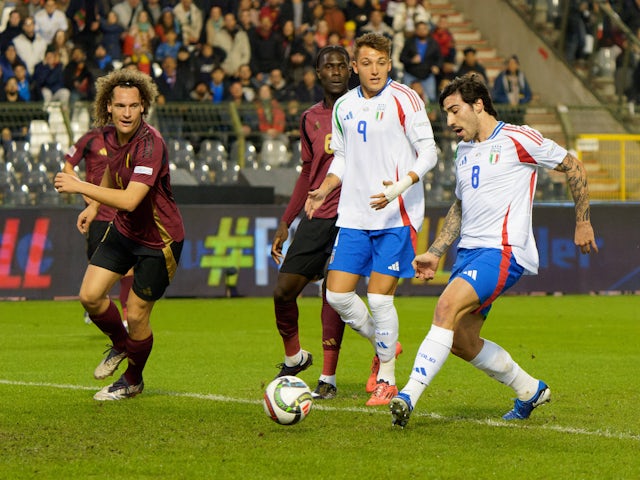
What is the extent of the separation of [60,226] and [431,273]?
12444 mm

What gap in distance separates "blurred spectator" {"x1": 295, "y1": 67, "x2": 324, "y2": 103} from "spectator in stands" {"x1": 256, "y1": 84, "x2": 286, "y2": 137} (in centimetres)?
84

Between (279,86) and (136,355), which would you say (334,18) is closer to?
(279,86)

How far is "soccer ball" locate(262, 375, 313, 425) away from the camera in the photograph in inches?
309

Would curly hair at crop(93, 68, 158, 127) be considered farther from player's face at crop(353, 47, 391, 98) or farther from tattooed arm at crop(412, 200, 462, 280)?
tattooed arm at crop(412, 200, 462, 280)

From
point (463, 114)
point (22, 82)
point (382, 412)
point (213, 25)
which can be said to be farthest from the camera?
point (213, 25)

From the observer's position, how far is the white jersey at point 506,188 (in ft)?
25.6

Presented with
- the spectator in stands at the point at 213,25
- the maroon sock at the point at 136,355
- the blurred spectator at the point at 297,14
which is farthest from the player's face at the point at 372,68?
the blurred spectator at the point at 297,14

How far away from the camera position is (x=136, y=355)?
9328 millimetres

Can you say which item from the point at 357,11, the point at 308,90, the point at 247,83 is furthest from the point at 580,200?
the point at 357,11

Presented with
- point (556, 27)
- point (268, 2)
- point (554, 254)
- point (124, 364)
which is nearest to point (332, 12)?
point (268, 2)

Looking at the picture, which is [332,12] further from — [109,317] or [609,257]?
[109,317]

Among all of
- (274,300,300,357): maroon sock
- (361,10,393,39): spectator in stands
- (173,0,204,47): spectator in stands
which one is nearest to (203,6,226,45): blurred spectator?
(173,0,204,47): spectator in stands

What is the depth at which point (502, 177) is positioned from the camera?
7.86m

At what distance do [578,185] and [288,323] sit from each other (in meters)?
2.79
